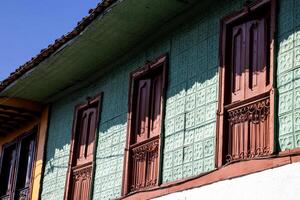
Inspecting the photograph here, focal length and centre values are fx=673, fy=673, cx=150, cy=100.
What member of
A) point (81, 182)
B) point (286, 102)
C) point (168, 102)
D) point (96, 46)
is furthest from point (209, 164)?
point (81, 182)

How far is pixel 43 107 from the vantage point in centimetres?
1466

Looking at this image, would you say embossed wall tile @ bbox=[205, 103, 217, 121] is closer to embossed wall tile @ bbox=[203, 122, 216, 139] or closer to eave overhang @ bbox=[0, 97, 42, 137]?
embossed wall tile @ bbox=[203, 122, 216, 139]

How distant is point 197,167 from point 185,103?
1099mm

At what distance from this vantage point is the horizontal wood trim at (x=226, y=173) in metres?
7.44

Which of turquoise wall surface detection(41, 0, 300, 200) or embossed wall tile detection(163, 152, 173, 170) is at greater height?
turquoise wall surface detection(41, 0, 300, 200)

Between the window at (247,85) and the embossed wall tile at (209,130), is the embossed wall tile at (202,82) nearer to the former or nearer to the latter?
the window at (247,85)

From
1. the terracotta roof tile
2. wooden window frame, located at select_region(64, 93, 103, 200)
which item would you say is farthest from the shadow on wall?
the terracotta roof tile

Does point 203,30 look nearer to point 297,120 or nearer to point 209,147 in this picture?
point 209,147

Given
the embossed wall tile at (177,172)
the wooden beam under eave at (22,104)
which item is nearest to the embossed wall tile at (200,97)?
the embossed wall tile at (177,172)

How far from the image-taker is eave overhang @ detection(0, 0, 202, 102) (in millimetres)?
10102

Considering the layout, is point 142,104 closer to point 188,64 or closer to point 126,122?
point 126,122

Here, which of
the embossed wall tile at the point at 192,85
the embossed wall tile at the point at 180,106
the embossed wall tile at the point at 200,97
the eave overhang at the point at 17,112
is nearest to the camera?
the embossed wall tile at the point at 200,97

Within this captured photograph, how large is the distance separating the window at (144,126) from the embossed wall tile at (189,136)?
0.73m

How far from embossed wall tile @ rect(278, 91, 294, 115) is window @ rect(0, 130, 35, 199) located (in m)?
7.87
